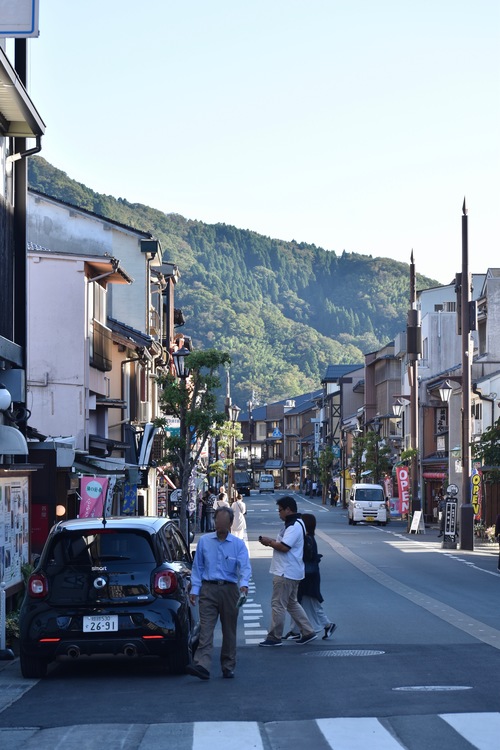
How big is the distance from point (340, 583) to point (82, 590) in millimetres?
13543

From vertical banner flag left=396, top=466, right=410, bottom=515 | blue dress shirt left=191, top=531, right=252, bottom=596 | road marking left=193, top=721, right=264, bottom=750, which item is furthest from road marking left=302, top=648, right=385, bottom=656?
vertical banner flag left=396, top=466, right=410, bottom=515

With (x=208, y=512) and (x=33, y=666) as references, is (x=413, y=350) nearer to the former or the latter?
(x=208, y=512)

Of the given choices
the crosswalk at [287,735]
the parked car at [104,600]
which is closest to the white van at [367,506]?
the parked car at [104,600]

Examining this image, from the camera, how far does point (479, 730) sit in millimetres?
8445

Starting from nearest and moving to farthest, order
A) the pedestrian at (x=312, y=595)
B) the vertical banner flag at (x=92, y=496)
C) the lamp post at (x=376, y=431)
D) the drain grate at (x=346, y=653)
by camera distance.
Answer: the drain grate at (x=346, y=653) → the pedestrian at (x=312, y=595) → the vertical banner flag at (x=92, y=496) → the lamp post at (x=376, y=431)

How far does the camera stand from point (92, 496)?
25.7m

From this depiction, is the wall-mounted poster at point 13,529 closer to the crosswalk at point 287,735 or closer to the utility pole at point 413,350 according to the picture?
the crosswalk at point 287,735

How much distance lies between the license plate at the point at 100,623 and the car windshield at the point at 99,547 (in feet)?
1.96

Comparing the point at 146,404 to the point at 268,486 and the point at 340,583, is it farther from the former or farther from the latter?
the point at 268,486

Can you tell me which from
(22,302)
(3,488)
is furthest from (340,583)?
(3,488)

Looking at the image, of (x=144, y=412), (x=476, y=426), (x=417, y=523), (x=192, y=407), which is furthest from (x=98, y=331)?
(x=476, y=426)

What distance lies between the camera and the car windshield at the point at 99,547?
12.1m

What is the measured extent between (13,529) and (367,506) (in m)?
44.7

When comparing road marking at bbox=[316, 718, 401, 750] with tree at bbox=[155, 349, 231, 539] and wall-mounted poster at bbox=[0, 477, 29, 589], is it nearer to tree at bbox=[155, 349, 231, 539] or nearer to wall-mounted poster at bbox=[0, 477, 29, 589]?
wall-mounted poster at bbox=[0, 477, 29, 589]
